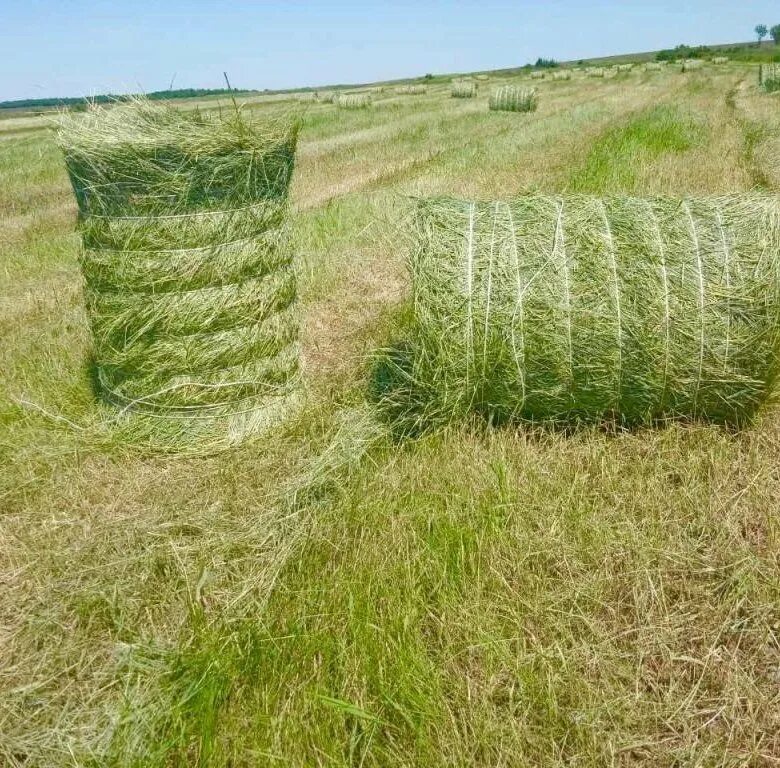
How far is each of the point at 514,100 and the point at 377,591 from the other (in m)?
23.6

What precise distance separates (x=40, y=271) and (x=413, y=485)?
6.51 m

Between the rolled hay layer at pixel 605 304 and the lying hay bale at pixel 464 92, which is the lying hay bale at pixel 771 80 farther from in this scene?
the rolled hay layer at pixel 605 304

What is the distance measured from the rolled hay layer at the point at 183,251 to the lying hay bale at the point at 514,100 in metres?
21.2

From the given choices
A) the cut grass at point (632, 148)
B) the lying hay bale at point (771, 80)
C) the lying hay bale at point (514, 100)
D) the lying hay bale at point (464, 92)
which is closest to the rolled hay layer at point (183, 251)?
the cut grass at point (632, 148)

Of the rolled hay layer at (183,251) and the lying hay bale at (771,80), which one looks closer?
the rolled hay layer at (183,251)

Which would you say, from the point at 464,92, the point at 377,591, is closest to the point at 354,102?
the point at 464,92

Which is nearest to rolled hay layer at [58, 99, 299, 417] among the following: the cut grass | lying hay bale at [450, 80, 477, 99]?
the cut grass

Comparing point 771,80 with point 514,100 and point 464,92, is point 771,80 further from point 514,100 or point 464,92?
point 464,92

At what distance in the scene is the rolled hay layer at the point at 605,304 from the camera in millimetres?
3752

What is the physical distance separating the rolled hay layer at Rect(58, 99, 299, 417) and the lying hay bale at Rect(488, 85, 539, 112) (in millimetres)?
21241

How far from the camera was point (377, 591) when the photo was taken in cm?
277

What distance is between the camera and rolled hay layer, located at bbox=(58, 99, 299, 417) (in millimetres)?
3873

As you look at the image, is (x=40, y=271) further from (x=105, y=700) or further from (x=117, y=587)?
(x=105, y=700)

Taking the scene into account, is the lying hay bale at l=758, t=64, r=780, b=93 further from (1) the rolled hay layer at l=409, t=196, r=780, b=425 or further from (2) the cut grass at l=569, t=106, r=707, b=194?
(1) the rolled hay layer at l=409, t=196, r=780, b=425
